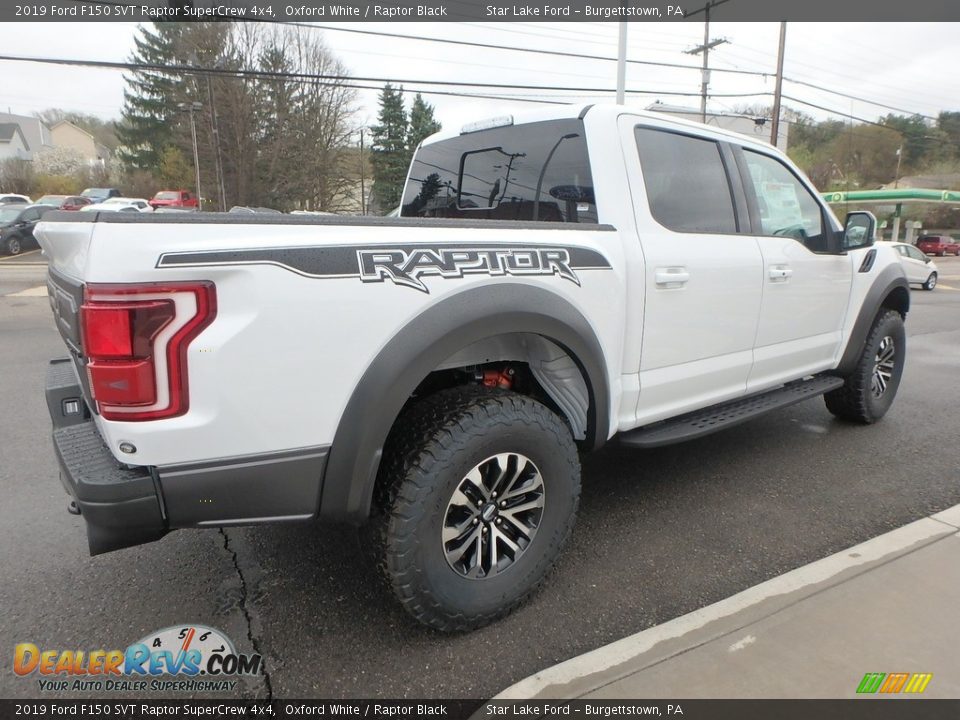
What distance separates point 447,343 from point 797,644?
1582 mm

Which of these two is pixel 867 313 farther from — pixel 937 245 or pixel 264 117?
pixel 937 245

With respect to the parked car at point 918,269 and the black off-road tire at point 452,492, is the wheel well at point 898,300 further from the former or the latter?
the parked car at point 918,269

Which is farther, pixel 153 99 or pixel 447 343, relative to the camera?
pixel 153 99

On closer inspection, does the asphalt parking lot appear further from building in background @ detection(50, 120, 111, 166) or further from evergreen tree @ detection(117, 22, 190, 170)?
building in background @ detection(50, 120, 111, 166)

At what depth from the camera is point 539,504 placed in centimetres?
244

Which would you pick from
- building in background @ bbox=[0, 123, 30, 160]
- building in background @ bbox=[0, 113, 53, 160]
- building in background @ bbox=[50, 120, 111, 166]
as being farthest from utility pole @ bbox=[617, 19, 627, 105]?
building in background @ bbox=[50, 120, 111, 166]

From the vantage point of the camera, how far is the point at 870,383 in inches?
182

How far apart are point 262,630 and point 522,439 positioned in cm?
121

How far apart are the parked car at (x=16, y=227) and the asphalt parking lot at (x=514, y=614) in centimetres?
2013

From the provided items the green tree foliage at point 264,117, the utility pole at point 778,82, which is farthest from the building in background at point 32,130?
the utility pole at point 778,82

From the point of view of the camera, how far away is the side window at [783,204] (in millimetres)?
3607

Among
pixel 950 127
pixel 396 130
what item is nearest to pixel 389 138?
pixel 396 130

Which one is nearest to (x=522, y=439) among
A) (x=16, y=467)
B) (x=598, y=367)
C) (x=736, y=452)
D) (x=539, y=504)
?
(x=539, y=504)

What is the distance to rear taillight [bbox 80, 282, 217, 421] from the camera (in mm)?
1637
